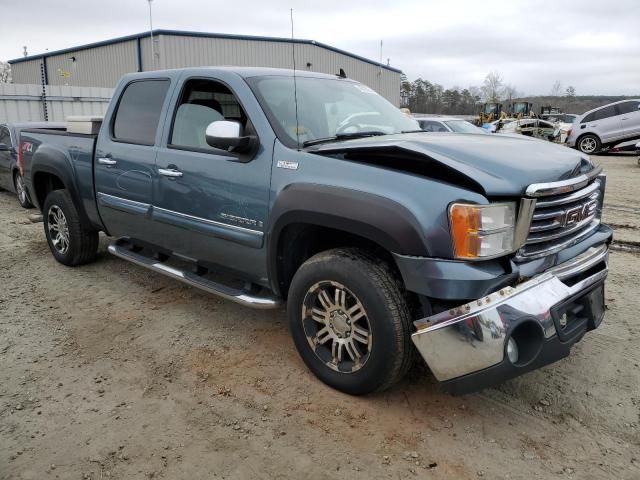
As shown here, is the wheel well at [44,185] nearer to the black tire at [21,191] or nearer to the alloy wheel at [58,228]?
the alloy wheel at [58,228]

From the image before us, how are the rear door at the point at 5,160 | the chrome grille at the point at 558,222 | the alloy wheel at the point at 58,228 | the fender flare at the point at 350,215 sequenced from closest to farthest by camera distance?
the fender flare at the point at 350,215, the chrome grille at the point at 558,222, the alloy wheel at the point at 58,228, the rear door at the point at 5,160

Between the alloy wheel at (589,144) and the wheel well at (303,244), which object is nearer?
the wheel well at (303,244)

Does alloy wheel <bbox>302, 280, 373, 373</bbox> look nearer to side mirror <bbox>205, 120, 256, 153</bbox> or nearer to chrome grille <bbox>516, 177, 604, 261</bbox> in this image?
chrome grille <bbox>516, 177, 604, 261</bbox>

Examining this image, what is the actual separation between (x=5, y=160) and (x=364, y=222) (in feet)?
31.4

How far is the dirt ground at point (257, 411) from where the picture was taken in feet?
8.14

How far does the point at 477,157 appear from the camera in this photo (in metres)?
2.71

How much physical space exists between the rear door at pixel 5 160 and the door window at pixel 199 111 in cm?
722

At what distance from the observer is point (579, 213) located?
2922mm

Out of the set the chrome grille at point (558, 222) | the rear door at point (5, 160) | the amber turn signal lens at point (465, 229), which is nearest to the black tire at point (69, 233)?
the amber turn signal lens at point (465, 229)

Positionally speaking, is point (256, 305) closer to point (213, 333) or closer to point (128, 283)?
point (213, 333)

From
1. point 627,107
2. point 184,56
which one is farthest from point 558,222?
point 184,56

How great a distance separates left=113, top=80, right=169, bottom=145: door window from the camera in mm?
4180

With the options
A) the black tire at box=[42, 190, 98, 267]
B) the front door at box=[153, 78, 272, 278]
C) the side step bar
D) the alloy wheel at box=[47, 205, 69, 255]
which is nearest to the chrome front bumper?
the side step bar

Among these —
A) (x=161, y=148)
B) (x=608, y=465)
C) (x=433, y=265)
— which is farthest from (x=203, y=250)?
(x=608, y=465)
